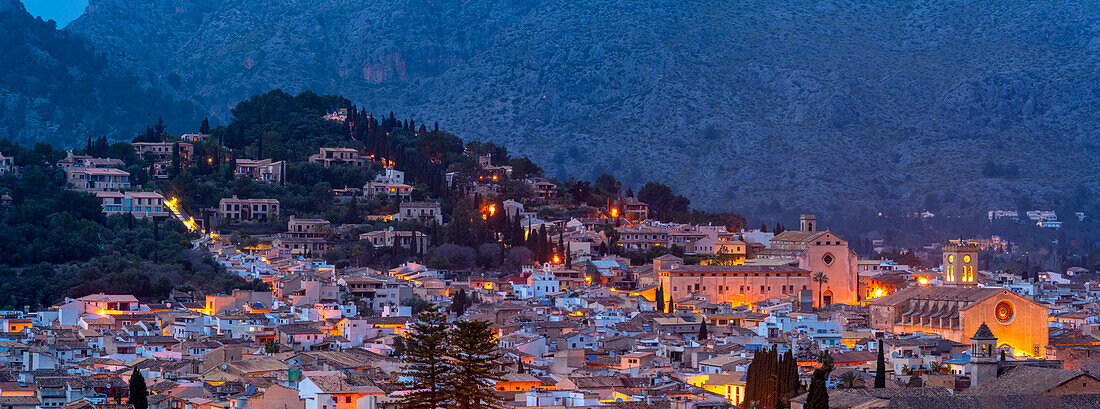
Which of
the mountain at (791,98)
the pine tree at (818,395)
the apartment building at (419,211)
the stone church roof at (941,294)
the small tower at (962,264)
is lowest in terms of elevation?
the pine tree at (818,395)

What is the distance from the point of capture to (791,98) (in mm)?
170625

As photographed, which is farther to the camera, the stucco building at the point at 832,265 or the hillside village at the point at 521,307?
the stucco building at the point at 832,265

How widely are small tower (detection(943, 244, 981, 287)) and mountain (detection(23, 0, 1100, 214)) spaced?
75876 millimetres

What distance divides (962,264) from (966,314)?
9.86 meters

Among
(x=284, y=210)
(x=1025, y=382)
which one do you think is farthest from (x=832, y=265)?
(x=1025, y=382)

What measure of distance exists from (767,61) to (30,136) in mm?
Result: 74119

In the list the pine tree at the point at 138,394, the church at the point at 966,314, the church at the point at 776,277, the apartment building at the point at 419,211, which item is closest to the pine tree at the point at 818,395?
the pine tree at the point at 138,394

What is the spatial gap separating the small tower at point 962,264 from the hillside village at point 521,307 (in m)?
0.10

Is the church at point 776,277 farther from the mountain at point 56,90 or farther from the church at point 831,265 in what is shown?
the mountain at point 56,90

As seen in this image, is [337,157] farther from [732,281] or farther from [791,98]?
[791,98]

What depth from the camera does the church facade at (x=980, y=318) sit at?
6419 cm

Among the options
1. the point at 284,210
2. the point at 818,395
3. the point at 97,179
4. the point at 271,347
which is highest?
the point at 97,179

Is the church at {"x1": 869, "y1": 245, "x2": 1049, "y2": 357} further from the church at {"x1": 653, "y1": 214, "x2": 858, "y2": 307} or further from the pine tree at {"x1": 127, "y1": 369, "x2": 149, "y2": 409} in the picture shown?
the pine tree at {"x1": 127, "y1": 369, "x2": 149, "y2": 409}

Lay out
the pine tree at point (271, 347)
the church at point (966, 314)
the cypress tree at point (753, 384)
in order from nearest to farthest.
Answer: the cypress tree at point (753, 384) → the pine tree at point (271, 347) → the church at point (966, 314)
